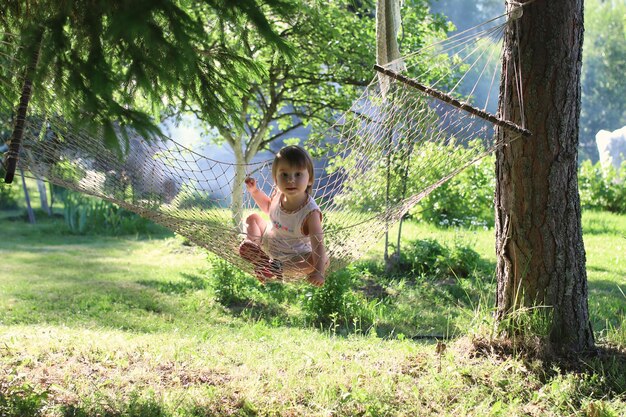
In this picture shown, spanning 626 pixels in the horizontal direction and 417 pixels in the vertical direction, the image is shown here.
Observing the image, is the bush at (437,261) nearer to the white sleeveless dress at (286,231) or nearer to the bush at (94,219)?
the white sleeveless dress at (286,231)

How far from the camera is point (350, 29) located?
5.30 meters

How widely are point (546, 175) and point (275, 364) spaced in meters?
1.18

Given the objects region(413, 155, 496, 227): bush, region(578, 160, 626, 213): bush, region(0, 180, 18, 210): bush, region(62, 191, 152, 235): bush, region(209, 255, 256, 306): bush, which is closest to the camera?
region(209, 255, 256, 306): bush

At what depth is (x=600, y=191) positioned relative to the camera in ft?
25.3

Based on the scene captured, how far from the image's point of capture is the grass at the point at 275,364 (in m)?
2.39

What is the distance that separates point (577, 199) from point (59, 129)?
177cm

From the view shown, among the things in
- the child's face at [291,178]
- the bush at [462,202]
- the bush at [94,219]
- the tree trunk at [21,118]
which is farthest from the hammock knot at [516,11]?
the bush at [94,219]

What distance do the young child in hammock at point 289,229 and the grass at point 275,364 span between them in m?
0.38

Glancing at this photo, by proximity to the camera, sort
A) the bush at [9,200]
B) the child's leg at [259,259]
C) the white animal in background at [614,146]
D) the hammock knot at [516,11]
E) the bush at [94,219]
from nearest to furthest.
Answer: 1. the hammock knot at [516,11]
2. the child's leg at [259,259]
3. the bush at [94,219]
4. the bush at [9,200]
5. the white animal in background at [614,146]

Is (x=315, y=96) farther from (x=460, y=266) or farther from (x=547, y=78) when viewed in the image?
(x=547, y=78)

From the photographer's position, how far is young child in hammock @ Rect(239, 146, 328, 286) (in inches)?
103

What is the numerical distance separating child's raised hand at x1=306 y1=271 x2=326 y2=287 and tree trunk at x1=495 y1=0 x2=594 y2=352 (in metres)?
0.66

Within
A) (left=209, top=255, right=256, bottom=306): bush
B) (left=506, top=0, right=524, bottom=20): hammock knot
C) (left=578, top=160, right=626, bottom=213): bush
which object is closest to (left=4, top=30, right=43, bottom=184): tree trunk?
(left=506, top=0, right=524, bottom=20): hammock knot

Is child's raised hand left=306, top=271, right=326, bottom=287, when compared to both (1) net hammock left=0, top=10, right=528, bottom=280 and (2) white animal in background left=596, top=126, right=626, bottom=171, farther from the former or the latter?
(2) white animal in background left=596, top=126, right=626, bottom=171
